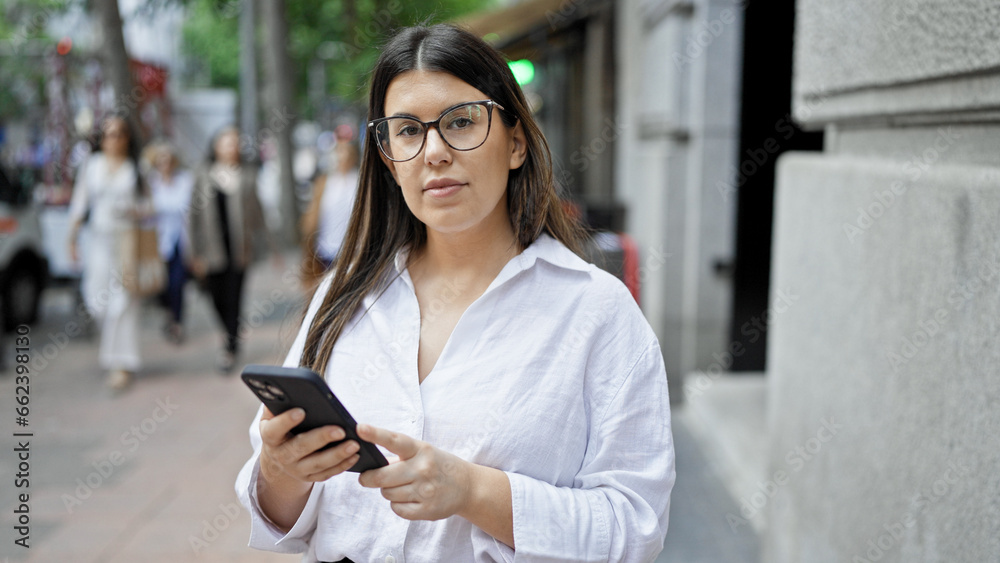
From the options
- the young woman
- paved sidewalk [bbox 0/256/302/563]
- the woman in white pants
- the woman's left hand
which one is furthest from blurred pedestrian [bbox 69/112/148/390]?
the woman's left hand

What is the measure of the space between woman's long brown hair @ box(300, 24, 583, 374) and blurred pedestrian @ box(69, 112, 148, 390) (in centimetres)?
578

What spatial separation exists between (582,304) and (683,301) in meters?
5.12

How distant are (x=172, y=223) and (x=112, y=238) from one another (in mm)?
1777

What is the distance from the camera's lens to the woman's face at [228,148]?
8.31m

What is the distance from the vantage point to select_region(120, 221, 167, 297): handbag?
7191mm

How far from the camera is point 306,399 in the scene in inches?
56.4

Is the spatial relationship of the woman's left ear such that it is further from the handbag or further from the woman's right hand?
the handbag

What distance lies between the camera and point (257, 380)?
56.1 inches

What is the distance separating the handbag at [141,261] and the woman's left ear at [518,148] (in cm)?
601

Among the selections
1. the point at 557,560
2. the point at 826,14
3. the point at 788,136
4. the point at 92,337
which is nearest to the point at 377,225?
the point at 557,560

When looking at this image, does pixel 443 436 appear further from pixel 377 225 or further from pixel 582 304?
pixel 377 225

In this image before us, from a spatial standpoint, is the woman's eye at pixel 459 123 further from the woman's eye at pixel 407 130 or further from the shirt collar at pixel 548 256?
the shirt collar at pixel 548 256

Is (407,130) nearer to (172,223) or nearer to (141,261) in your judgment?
(141,261)

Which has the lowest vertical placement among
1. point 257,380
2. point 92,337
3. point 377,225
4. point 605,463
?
point 92,337
